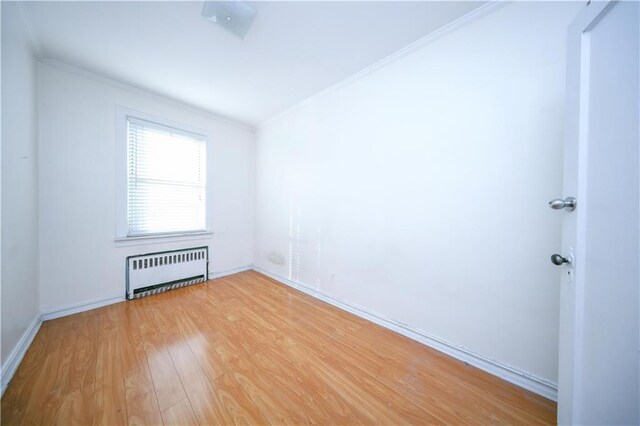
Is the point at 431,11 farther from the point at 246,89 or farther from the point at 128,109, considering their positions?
the point at 128,109

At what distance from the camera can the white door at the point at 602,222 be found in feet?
2.23

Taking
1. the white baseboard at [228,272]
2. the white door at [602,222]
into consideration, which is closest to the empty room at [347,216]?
the white door at [602,222]

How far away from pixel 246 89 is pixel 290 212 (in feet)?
5.23

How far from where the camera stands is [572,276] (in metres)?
0.87

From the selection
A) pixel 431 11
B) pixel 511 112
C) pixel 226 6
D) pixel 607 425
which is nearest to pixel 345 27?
pixel 431 11

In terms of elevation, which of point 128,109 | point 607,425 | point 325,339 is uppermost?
point 128,109

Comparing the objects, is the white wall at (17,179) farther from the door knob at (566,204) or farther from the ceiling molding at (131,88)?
the door knob at (566,204)

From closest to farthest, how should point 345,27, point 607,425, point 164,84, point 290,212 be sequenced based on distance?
point 607,425
point 345,27
point 164,84
point 290,212

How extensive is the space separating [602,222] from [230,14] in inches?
92.7

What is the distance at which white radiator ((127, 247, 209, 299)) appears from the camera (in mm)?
2389

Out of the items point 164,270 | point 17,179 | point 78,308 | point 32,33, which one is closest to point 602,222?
point 17,179

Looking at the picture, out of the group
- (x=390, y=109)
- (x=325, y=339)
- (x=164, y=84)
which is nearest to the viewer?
(x=325, y=339)

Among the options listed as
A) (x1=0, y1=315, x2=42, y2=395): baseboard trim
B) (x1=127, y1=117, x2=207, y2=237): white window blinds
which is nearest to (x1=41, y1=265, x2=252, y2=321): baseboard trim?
(x1=0, y1=315, x2=42, y2=395): baseboard trim

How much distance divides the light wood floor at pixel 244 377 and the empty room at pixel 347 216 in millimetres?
15
